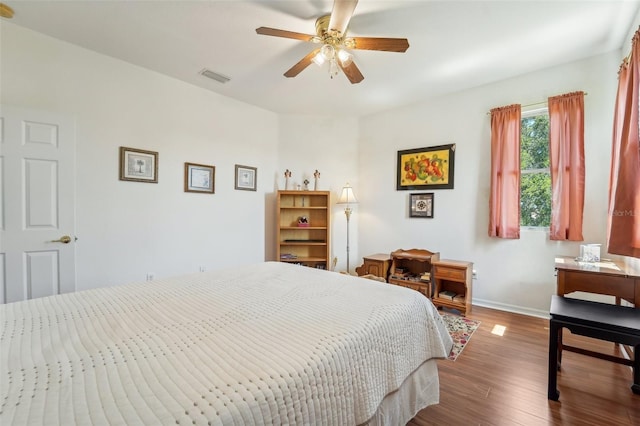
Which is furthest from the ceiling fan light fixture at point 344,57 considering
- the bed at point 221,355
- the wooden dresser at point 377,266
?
the wooden dresser at point 377,266

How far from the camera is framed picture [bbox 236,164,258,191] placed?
3.85 m

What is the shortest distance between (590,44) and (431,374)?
324 centimetres

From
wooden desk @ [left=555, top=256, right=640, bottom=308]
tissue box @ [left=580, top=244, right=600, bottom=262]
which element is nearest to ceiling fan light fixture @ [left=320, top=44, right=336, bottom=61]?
wooden desk @ [left=555, top=256, right=640, bottom=308]

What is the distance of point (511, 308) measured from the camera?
10.2 ft

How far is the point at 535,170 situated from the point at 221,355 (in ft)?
12.0

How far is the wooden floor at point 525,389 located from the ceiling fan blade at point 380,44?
2368 mm

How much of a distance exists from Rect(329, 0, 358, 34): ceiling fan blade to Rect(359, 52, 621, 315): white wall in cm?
227

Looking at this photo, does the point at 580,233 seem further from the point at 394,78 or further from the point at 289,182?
the point at 289,182

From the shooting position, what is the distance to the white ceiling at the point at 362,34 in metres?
2.04

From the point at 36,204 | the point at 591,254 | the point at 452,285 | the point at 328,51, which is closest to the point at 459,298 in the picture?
the point at 452,285

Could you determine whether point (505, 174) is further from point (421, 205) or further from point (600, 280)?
point (600, 280)

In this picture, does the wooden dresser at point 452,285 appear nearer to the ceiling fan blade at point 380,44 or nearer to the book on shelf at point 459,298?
the book on shelf at point 459,298

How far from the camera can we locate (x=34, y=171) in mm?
2256

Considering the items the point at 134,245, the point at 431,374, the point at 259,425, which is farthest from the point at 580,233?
the point at 134,245
